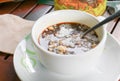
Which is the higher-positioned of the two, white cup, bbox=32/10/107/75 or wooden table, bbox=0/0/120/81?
white cup, bbox=32/10/107/75

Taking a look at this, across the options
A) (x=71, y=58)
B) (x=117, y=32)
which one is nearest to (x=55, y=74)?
(x=71, y=58)

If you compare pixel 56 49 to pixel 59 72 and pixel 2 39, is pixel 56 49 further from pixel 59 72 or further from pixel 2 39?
pixel 2 39

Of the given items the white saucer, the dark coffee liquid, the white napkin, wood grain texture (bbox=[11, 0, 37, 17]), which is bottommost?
the white napkin

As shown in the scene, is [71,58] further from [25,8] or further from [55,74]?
[25,8]

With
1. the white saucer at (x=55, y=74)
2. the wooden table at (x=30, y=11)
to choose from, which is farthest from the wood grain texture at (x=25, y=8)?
the white saucer at (x=55, y=74)

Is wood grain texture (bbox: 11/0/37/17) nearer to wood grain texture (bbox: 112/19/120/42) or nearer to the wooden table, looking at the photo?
the wooden table

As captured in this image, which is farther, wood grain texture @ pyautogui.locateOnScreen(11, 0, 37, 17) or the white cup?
wood grain texture @ pyautogui.locateOnScreen(11, 0, 37, 17)

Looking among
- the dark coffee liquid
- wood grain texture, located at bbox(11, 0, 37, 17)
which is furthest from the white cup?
wood grain texture, located at bbox(11, 0, 37, 17)
